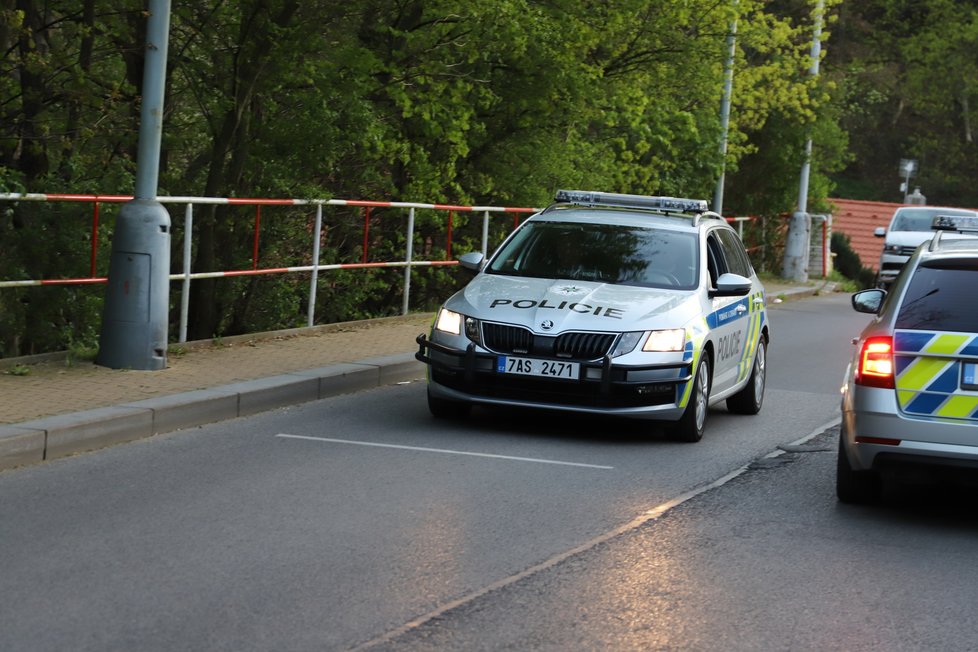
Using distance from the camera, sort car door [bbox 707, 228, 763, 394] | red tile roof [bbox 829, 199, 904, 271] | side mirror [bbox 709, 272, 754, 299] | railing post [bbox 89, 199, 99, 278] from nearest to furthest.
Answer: side mirror [bbox 709, 272, 754, 299] < car door [bbox 707, 228, 763, 394] < railing post [bbox 89, 199, 99, 278] < red tile roof [bbox 829, 199, 904, 271]

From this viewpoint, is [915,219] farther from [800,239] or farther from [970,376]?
[970,376]

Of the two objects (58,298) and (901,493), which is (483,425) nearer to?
(901,493)

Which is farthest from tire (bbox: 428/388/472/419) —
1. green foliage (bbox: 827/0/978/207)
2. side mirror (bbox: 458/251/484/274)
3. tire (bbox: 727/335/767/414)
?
green foliage (bbox: 827/0/978/207)

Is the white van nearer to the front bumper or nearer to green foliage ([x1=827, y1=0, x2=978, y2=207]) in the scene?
the front bumper

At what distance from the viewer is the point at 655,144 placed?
90.9ft

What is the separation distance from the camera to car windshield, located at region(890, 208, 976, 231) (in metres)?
35.2

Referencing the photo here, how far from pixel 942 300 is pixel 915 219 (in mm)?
28511

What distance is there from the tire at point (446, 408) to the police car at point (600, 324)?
0.01 m

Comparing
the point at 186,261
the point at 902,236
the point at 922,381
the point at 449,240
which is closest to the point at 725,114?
the point at 902,236

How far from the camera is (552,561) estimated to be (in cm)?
691

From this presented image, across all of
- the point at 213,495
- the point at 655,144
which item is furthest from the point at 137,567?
the point at 655,144

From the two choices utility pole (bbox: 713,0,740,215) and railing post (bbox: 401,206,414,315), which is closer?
railing post (bbox: 401,206,414,315)

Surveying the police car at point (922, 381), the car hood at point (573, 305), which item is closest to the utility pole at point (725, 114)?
the car hood at point (573, 305)

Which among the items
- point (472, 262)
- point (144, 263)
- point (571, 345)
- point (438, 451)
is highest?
point (472, 262)
